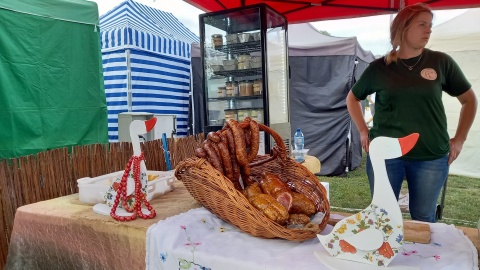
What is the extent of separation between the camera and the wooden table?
124 centimetres

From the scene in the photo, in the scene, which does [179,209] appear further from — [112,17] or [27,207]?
[112,17]

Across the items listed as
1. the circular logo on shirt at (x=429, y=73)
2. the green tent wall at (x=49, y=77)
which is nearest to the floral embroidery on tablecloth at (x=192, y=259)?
the circular logo on shirt at (x=429, y=73)

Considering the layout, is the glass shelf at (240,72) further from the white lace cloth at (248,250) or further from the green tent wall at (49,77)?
the white lace cloth at (248,250)

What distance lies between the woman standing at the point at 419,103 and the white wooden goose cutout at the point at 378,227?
3.37 feet

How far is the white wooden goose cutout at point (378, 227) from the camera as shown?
2.86 ft

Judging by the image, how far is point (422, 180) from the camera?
1792 mm

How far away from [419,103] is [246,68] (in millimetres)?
2890

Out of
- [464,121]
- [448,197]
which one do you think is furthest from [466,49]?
[464,121]

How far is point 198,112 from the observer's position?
711cm

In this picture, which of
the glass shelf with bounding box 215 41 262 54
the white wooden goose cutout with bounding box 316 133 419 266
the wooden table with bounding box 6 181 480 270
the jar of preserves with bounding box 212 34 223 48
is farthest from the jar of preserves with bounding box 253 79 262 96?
the white wooden goose cutout with bounding box 316 133 419 266

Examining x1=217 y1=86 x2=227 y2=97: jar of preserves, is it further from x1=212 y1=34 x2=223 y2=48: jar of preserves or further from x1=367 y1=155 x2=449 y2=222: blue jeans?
x1=367 y1=155 x2=449 y2=222: blue jeans

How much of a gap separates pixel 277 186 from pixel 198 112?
19.6ft

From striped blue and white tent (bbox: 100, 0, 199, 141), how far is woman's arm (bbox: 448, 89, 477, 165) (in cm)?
495

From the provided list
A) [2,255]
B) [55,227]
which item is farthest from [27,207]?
[2,255]
